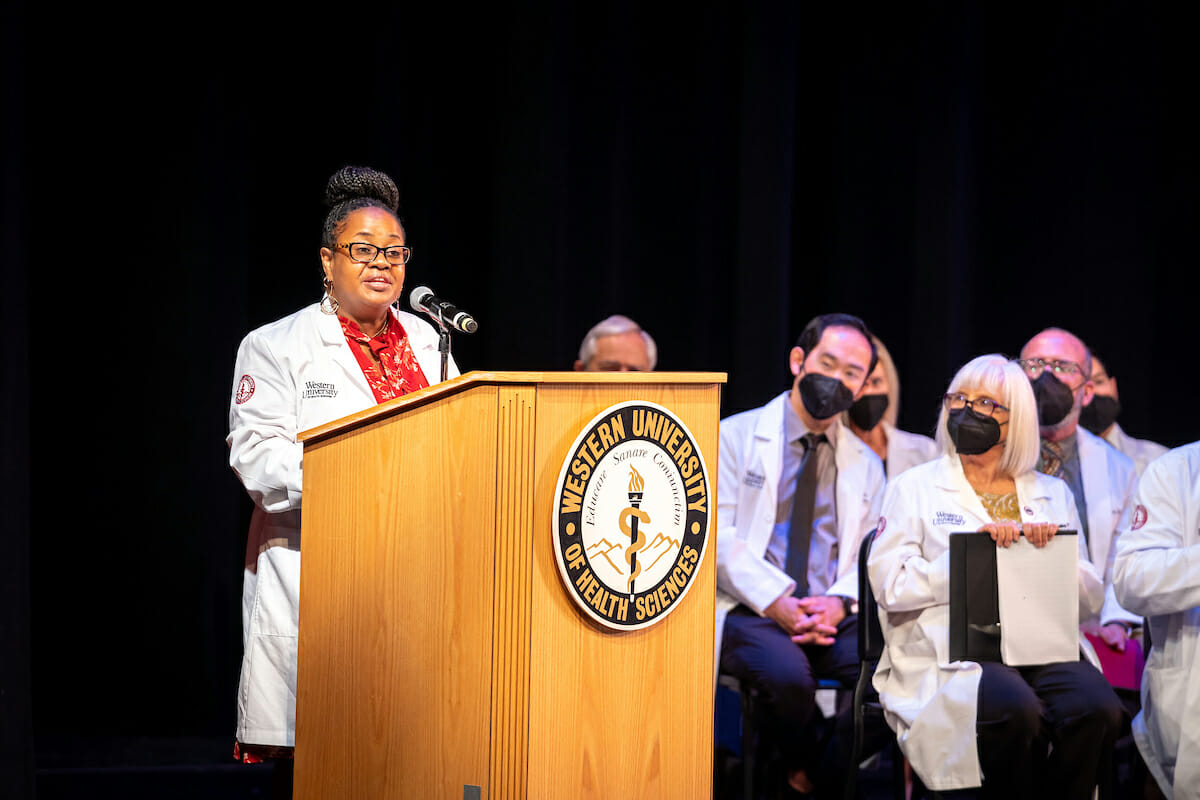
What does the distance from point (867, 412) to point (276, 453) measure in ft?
8.65

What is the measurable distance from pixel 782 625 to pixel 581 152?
2.02 metres

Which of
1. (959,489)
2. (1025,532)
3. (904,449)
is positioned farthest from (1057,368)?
(1025,532)

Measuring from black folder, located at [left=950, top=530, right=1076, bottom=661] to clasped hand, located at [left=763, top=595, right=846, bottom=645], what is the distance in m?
0.57

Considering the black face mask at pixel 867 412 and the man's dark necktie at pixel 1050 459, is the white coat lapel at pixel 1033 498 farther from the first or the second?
the black face mask at pixel 867 412

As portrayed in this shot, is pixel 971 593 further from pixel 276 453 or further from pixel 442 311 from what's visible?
pixel 276 453

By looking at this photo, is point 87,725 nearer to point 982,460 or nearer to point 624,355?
point 624,355

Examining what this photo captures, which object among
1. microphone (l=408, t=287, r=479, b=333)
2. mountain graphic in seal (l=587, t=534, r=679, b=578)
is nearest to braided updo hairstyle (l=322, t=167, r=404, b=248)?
microphone (l=408, t=287, r=479, b=333)

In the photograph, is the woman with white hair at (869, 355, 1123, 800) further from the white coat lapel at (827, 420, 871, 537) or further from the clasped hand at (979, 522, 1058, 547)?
the white coat lapel at (827, 420, 871, 537)

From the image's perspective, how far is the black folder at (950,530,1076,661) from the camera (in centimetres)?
303

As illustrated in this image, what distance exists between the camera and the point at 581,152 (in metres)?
4.39

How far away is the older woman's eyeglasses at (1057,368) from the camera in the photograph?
3.97 meters

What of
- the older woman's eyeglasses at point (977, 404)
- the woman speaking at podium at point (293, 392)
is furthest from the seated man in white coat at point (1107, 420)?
the woman speaking at podium at point (293, 392)

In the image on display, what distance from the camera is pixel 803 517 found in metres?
3.82

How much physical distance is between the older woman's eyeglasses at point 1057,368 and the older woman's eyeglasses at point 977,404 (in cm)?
82
